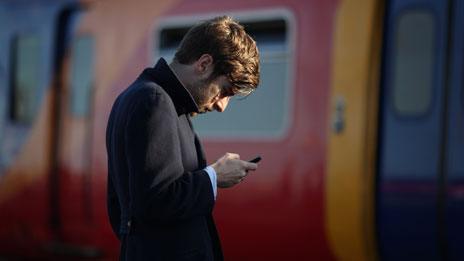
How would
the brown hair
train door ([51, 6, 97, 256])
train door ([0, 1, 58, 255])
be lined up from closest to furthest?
1. the brown hair
2. train door ([51, 6, 97, 256])
3. train door ([0, 1, 58, 255])

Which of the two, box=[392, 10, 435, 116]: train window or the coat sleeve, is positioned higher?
box=[392, 10, 435, 116]: train window

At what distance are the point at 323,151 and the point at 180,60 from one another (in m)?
2.80

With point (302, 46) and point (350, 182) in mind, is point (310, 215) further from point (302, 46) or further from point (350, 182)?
point (302, 46)

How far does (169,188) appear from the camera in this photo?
261 centimetres

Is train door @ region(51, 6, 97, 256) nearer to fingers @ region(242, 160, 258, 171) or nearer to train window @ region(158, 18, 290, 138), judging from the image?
train window @ region(158, 18, 290, 138)

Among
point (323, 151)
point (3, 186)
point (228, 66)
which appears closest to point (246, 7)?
point (323, 151)

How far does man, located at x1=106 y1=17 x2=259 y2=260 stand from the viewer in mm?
2598

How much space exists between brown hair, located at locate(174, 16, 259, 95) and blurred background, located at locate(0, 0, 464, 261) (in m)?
2.47

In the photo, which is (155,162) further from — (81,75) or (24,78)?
(24,78)

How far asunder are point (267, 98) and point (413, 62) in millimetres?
1049

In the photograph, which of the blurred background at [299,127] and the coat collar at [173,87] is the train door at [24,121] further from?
the coat collar at [173,87]

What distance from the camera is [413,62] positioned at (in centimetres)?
516

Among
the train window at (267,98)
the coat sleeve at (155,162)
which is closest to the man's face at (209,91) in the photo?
the coat sleeve at (155,162)

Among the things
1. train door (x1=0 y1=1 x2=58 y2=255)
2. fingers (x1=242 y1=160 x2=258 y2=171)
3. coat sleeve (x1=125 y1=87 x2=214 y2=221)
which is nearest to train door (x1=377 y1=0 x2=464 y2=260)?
fingers (x1=242 y1=160 x2=258 y2=171)
